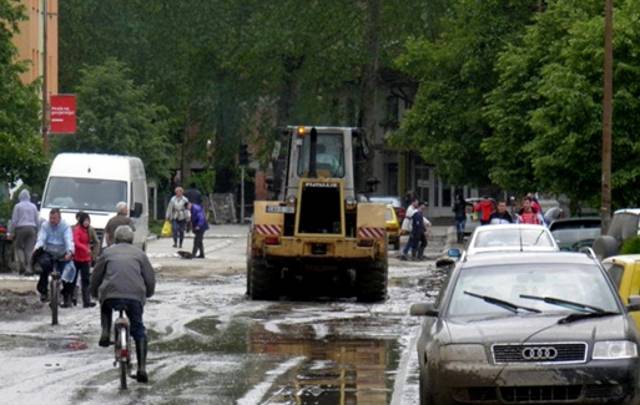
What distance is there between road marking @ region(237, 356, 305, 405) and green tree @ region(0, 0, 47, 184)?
19.9m

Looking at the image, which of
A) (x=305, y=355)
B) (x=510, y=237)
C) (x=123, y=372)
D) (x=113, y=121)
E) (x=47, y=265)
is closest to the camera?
(x=123, y=372)

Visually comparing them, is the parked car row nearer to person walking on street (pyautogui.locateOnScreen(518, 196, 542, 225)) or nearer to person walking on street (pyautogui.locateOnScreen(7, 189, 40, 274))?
person walking on street (pyautogui.locateOnScreen(7, 189, 40, 274))

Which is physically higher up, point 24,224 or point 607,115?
point 607,115

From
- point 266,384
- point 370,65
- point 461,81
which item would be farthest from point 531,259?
point 370,65

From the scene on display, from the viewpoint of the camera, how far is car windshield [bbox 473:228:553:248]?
94.9ft

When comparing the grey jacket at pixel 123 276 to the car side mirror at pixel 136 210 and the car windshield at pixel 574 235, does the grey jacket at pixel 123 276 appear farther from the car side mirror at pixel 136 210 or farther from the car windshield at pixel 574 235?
the car side mirror at pixel 136 210

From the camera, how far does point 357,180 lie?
31.1 metres

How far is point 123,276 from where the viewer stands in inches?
667

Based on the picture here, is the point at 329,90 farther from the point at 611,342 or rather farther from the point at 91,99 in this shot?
the point at 611,342

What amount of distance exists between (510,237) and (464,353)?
16389 mm

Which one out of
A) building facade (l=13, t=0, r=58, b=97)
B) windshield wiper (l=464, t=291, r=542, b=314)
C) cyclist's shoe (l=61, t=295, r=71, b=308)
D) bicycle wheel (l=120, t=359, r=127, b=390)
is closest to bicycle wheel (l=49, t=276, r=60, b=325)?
cyclist's shoe (l=61, t=295, r=71, b=308)

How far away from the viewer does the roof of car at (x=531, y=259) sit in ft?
48.0

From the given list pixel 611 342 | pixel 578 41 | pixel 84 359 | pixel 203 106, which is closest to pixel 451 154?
pixel 578 41

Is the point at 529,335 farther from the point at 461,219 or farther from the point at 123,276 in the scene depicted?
the point at 461,219
